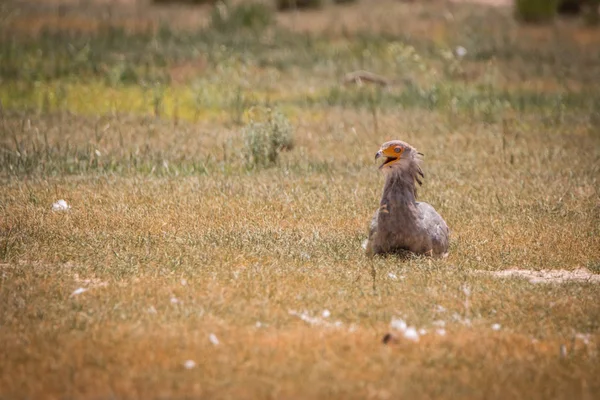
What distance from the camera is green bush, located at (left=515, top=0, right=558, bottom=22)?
2684cm

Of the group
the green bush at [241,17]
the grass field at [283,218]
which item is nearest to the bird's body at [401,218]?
the grass field at [283,218]

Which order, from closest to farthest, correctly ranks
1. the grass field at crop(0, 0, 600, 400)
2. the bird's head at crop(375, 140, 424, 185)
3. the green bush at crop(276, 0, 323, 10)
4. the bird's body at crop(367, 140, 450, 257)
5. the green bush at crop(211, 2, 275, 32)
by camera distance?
the grass field at crop(0, 0, 600, 400)
the bird's body at crop(367, 140, 450, 257)
the bird's head at crop(375, 140, 424, 185)
the green bush at crop(211, 2, 275, 32)
the green bush at crop(276, 0, 323, 10)

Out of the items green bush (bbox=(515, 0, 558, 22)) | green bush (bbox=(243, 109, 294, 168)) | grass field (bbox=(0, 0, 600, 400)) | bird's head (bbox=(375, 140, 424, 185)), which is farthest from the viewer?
green bush (bbox=(515, 0, 558, 22))

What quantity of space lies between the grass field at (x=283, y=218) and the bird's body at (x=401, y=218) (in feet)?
0.76

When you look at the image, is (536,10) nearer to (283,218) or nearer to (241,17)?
(241,17)

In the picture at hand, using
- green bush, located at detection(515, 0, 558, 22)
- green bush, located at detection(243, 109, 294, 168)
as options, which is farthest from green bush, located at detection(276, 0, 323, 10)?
green bush, located at detection(243, 109, 294, 168)

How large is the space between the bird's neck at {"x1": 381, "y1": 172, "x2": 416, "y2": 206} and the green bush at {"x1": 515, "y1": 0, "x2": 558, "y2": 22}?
18.9 metres

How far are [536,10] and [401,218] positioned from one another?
63.5 ft

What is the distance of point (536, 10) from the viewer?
2694 centimetres

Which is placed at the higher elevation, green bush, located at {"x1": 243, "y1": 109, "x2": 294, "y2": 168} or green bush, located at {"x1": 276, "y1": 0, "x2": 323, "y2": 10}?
green bush, located at {"x1": 243, "y1": 109, "x2": 294, "y2": 168}

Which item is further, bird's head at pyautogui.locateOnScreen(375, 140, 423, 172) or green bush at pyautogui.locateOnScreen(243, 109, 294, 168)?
green bush at pyautogui.locateOnScreen(243, 109, 294, 168)

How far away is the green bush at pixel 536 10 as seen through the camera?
26.8m

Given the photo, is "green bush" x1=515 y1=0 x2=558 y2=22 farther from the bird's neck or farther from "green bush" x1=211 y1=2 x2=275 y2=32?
Result: the bird's neck

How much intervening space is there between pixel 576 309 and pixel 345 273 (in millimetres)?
1965
